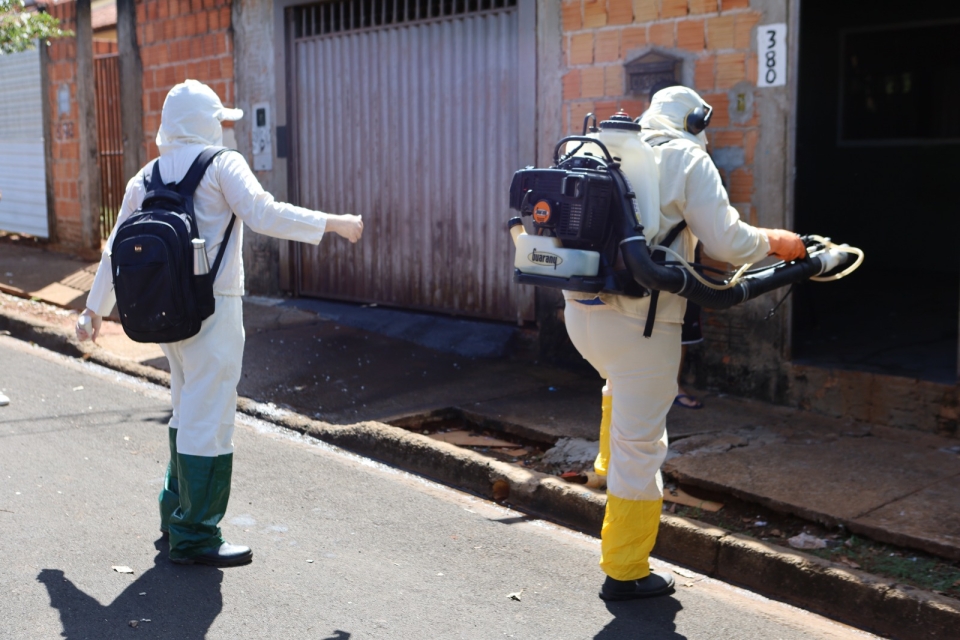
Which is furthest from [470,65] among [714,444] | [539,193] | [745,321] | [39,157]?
[39,157]

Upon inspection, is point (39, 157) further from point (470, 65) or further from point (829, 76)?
point (829, 76)

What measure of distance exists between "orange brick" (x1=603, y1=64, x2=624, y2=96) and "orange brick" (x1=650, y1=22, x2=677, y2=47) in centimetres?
33

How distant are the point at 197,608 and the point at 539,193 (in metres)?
2.01

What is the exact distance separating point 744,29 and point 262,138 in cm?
536

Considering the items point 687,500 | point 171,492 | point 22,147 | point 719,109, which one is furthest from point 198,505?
point 22,147

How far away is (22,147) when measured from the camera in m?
14.5

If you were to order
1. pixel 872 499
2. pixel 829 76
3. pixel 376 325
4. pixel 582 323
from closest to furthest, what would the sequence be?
pixel 582 323 → pixel 872 499 → pixel 376 325 → pixel 829 76

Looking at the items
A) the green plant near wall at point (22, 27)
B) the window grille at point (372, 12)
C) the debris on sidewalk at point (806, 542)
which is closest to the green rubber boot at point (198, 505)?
the debris on sidewalk at point (806, 542)

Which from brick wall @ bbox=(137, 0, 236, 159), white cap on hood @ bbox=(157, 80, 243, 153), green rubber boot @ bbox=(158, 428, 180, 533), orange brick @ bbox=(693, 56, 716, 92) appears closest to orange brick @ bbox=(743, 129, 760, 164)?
orange brick @ bbox=(693, 56, 716, 92)

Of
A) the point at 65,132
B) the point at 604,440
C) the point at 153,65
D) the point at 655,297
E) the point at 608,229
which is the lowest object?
the point at 604,440

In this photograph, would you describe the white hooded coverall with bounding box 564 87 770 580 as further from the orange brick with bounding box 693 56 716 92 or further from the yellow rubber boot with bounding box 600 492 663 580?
the orange brick with bounding box 693 56 716 92

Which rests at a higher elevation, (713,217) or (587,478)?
(713,217)

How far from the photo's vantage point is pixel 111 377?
815cm

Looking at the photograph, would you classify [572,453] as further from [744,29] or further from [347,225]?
[744,29]
